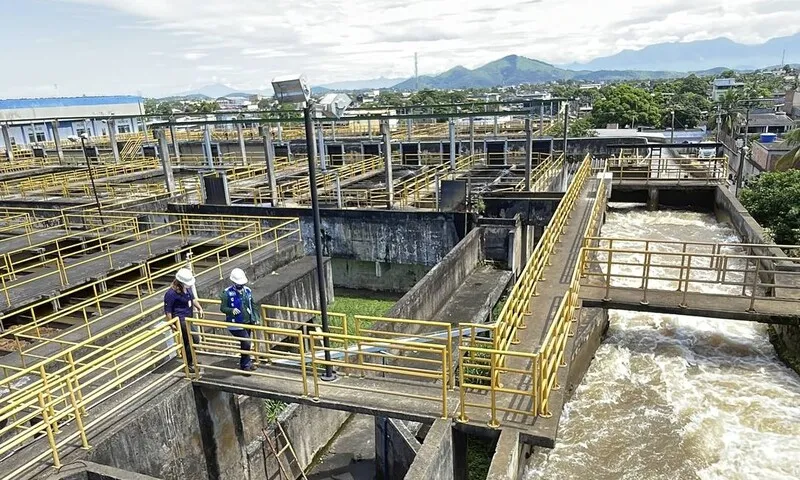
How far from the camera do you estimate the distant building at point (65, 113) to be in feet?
167

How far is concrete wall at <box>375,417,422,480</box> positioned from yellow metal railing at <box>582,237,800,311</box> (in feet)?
15.9

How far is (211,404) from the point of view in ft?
25.9

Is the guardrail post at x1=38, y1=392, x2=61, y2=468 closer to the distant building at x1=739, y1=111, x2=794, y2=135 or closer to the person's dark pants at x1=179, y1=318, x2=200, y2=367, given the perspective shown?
the person's dark pants at x1=179, y1=318, x2=200, y2=367

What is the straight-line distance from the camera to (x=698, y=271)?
56.1 feet

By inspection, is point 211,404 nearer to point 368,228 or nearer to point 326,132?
point 368,228

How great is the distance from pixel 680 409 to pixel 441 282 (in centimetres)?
590

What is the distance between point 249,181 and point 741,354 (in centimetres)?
2136

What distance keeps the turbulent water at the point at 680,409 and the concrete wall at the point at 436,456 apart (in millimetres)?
3399

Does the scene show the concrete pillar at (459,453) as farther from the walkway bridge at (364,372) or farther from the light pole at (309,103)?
the light pole at (309,103)

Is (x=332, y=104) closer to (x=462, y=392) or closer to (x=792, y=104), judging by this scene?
(x=462, y=392)

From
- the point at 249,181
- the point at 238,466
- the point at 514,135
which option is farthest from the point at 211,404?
the point at 514,135

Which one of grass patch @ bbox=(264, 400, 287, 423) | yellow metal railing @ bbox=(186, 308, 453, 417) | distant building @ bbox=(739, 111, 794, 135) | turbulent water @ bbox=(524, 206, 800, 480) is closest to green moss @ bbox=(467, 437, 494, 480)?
turbulent water @ bbox=(524, 206, 800, 480)

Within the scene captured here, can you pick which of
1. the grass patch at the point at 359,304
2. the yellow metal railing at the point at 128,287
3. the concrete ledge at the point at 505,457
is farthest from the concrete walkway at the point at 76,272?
the concrete ledge at the point at 505,457

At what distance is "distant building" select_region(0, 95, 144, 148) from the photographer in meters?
50.9
